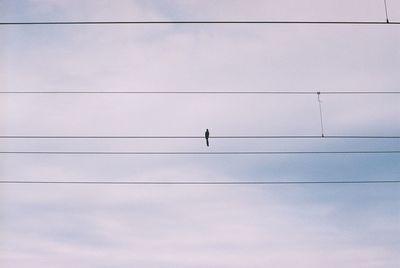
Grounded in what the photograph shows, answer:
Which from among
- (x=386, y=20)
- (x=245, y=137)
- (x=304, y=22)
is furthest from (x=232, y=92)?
(x=386, y=20)

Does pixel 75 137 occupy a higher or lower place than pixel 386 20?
lower

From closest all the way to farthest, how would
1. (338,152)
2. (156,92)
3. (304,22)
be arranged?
(304,22)
(156,92)
(338,152)

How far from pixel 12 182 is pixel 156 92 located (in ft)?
18.3

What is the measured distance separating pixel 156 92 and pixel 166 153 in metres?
2.06

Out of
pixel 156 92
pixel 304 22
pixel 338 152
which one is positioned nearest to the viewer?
pixel 304 22

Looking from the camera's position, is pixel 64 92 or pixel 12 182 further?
pixel 12 182

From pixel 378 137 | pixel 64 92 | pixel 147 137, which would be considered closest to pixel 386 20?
pixel 378 137

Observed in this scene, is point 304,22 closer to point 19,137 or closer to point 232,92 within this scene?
point 232,92

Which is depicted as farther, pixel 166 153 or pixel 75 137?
pixel 166 153

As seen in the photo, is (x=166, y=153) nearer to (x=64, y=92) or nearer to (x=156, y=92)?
(x=156, y=92)

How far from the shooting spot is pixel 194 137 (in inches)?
504

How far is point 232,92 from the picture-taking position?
1259cm

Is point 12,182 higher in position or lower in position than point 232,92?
lower

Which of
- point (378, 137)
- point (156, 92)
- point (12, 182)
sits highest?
point (156, 92)
